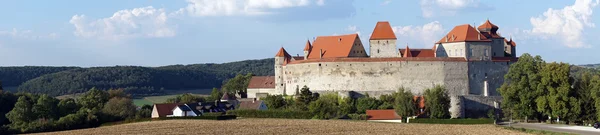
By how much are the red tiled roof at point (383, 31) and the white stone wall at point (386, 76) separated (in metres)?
4.03

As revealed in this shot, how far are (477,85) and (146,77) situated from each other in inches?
3318

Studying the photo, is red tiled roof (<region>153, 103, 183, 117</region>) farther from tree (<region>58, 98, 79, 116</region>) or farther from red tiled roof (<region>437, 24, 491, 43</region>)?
red tiled roof (<region>437, 24, 491, 43</region>)

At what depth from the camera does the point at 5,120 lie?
6888 centimetres

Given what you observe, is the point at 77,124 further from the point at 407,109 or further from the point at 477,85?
the point at 477,85

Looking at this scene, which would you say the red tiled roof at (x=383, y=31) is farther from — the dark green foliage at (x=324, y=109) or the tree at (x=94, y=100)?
the tree at (x=94, y=100)

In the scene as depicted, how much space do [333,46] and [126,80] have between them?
70.2 metres

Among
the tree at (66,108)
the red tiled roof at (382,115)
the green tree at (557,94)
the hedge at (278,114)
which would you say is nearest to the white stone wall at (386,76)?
the red tiled roof at (382,115)

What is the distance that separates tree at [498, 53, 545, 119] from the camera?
204 ft

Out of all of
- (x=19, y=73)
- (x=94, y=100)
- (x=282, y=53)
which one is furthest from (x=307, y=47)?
(x=19, y=73)

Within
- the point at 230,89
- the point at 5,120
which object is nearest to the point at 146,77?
the point at 230,89

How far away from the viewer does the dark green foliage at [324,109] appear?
63.7m

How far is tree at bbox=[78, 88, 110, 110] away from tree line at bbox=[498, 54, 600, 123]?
113ft

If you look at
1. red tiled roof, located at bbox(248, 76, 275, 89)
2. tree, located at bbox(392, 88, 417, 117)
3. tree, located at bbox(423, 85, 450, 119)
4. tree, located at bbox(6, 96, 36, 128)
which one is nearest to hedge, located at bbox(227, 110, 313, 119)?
tree, located at bbox(392, 88, 417, 117)

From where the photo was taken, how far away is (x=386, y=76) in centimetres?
7662
